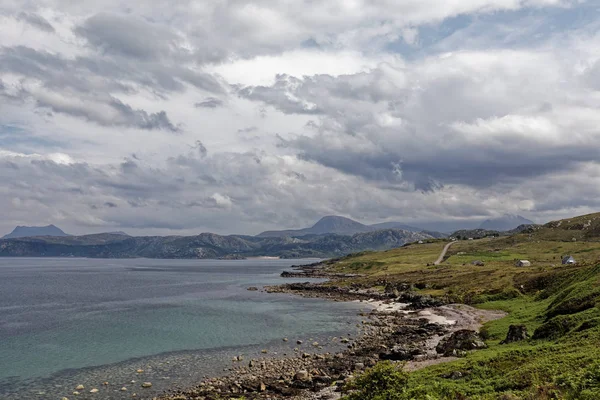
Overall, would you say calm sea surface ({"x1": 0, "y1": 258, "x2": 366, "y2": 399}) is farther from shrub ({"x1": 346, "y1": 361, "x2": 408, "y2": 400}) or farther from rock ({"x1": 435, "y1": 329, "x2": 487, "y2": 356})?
shrub ({"x1": 346, "y1": 361, "x2": 408, "y2": 400})

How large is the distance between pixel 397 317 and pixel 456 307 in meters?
13.3

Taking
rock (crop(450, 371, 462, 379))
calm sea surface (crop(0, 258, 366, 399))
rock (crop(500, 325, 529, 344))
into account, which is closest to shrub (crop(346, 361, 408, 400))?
rock (crop(450, 371, 462, 379))

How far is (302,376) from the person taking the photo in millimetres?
43531

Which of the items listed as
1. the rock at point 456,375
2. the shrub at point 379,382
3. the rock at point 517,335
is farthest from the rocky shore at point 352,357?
the shrub at point 379,382

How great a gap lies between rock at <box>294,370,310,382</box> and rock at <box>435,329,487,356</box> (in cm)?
1554

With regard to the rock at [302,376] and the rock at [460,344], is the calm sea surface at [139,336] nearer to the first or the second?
the rock at [302,376]

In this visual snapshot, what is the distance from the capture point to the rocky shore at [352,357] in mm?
40281

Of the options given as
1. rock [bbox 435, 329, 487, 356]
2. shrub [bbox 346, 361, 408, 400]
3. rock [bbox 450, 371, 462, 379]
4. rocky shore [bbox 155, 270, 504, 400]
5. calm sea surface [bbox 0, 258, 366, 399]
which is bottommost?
calm sea surface [bbox 0, 258, 366, 399]

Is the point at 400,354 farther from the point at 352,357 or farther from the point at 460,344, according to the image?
the point at 460,344

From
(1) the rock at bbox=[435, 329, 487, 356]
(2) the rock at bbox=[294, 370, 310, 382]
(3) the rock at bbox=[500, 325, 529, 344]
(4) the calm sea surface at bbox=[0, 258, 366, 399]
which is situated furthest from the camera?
(4) the calm sea surface at bbox=[0, 258, 366, 399]

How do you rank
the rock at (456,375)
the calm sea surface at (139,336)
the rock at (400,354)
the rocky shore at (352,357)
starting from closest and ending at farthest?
the rock at (456,375), the rocky shore at (352,357), the calm sea surface at (139,336), the rock at (400,354)

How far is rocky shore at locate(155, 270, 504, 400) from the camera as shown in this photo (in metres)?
40.3

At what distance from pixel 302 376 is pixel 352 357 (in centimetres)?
1094

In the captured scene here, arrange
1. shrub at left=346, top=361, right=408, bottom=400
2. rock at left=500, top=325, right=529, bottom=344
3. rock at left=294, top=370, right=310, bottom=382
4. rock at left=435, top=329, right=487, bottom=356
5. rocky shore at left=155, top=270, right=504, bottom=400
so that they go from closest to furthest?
shrub at left=346, top=361, right=408, bottom=400 < rocky shore at left=155, top=270, right=504, bottom=400 < rock at left=294, top=370, right=310, bottom=382 < rock at left=500, top=325, right=529, bottom=344 < rock at left=435, top=329, right=487, bottom=356
